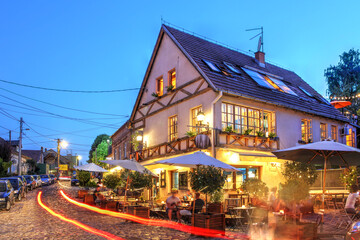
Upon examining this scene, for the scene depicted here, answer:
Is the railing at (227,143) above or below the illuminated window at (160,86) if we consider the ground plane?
below

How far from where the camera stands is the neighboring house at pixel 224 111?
52.7 feet

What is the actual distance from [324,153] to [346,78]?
28112 mm

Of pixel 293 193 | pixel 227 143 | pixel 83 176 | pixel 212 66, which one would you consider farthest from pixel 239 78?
pixel 83 176

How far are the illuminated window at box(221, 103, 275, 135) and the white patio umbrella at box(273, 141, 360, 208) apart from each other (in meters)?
4.87

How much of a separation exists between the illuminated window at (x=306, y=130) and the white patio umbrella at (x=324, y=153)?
8319mm

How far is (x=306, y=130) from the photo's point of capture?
65.6 feet

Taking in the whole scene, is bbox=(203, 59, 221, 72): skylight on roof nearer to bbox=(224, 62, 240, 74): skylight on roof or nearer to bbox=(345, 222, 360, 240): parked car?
bbox=(224, 62, 240, 74): skylight on roof

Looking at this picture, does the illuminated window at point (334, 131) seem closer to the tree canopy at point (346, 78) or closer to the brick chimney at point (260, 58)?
the brick chimney at point (260, 58)

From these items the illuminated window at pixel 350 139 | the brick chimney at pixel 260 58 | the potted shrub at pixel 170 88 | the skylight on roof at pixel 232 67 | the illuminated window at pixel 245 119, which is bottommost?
the illuminated window at pixel 350 139

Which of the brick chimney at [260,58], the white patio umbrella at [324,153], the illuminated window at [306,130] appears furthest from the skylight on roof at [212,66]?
the white patio umbrella at [324,153]

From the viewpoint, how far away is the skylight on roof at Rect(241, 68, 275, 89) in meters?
18.9

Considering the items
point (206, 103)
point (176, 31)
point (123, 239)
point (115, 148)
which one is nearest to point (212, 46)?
point (176, 31)

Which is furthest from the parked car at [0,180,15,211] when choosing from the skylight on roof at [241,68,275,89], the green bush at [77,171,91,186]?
the skylight on roof at [241,68,275,89]

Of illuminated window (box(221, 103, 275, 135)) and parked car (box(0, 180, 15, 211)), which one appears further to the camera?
illuminated window (box(221, 103, 275, 135))
